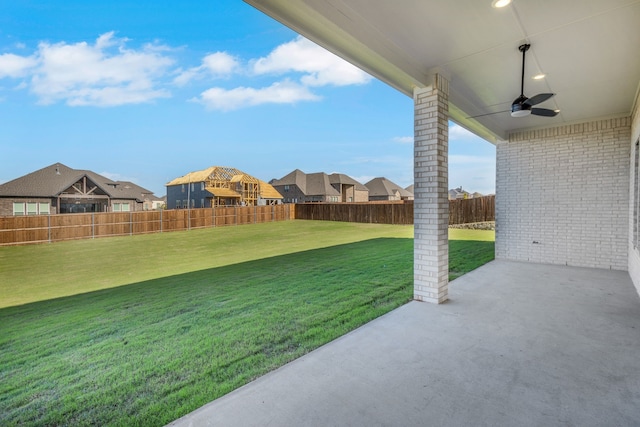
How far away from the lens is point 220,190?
3234 cm

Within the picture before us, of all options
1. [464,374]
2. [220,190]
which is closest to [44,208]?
[220,190]

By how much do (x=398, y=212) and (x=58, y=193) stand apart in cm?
2272

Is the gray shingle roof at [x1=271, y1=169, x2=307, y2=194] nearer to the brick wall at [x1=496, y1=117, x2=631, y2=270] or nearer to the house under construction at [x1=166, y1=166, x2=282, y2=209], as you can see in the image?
the house under construction at [x1=166, y1=166, x2=282, y2=209]

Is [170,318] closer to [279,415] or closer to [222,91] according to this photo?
[279,415]

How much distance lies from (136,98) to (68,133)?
7068 millimetres

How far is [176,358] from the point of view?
243cm

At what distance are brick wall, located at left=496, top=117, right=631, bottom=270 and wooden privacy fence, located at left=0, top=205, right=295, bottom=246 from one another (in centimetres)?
1439

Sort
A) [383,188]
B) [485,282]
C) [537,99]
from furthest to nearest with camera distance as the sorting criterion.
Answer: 1. [383,188]
2. [485,282]
3. [537,99]

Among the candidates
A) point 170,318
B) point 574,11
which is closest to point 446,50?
point 574,11

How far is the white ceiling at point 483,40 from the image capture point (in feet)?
7.88

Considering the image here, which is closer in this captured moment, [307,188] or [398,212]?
[398,212]

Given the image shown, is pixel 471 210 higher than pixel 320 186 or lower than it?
lower

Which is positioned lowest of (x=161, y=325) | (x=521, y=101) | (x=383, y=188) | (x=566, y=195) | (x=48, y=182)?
(x=161, y=325)

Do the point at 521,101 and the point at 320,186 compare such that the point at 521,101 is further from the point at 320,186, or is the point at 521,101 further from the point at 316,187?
the point at 316,187
